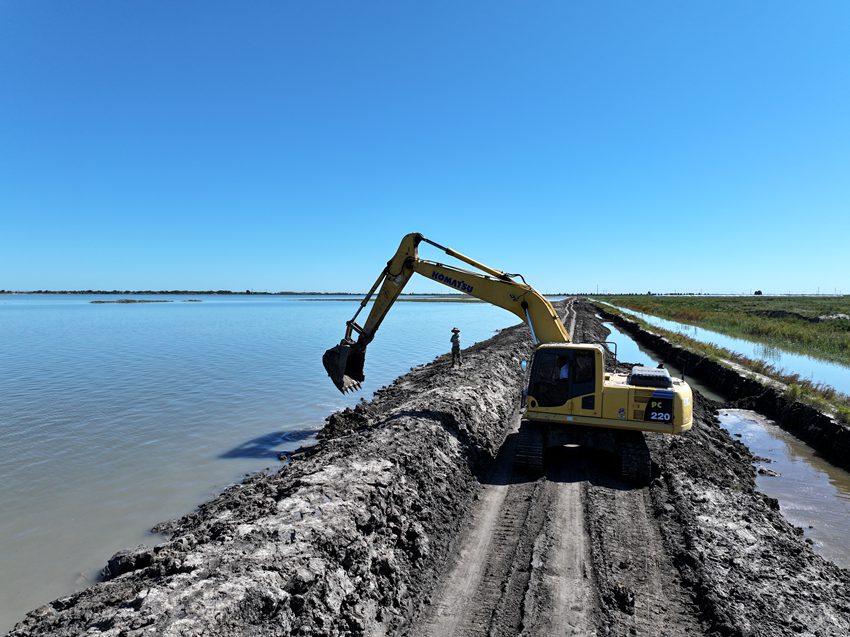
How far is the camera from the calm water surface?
7740 millimetres

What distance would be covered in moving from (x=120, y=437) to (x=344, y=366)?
6526 mm

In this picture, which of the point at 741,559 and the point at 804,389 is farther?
the point at 804,389

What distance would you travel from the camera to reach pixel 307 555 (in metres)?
5.49

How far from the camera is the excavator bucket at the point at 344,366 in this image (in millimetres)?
12141

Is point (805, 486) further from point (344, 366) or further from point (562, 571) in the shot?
point (344, 366)

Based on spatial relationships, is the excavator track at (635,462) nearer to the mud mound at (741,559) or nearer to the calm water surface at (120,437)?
the mud mound at (741,559)

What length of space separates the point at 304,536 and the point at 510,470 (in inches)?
223

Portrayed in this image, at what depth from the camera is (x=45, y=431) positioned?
42.2 feet

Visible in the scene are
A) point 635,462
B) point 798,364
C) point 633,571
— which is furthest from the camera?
point 798,364

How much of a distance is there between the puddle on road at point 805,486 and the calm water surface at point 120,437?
1150 cm

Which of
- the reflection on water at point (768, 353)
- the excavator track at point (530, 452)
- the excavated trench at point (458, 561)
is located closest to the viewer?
the excavated trench at point (458, 561)

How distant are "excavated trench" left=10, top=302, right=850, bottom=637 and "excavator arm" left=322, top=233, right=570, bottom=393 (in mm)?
2844

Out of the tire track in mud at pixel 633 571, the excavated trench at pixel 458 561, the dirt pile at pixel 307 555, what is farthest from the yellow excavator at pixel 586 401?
the dirt pile at pixel 307 555

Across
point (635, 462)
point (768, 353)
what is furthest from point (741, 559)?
point (768, 353)
